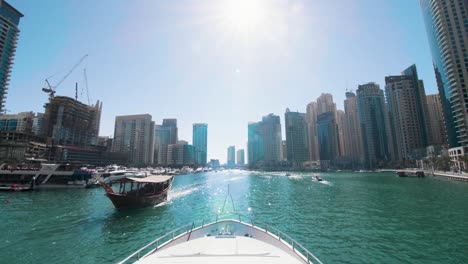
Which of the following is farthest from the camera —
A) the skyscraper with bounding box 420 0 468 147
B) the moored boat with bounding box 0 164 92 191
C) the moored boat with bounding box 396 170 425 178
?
the moored boat with bounding box 396 170 425 178

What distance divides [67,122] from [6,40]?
55.2m

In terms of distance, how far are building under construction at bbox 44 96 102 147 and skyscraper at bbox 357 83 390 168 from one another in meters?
236

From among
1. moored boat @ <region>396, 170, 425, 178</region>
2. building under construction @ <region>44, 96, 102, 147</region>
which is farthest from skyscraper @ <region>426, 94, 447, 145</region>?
building under construction @ <region>44, 96, 102, 147</region>

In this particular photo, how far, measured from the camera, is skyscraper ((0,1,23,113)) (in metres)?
92.3

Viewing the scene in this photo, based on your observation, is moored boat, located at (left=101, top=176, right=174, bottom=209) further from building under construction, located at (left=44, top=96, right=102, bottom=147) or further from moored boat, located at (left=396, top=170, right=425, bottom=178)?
building under construction, located at (left=44, top=96, right=102, bottom=147)

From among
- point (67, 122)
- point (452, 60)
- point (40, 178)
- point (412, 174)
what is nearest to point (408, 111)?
point (452, 60)

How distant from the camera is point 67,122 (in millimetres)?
136875

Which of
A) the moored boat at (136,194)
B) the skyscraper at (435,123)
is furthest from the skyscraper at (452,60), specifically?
the moored boat at (136,194)

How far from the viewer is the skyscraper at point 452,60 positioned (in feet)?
301

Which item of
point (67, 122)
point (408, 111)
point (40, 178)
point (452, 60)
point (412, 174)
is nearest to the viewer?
point (40, 178)

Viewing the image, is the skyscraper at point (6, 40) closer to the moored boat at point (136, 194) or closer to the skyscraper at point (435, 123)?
the moored boat at point (136, 194)

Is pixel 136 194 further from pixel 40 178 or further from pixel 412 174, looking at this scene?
pixel 412 174

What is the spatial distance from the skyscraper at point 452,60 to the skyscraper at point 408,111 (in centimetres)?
5686

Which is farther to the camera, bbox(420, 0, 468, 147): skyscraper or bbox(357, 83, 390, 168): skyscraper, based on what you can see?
bbox(357, 83, 390, 168): skyscraper
